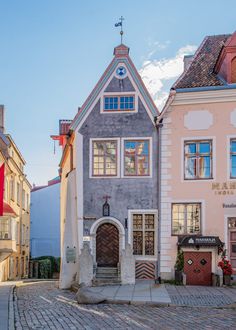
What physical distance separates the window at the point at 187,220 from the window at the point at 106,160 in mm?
3362

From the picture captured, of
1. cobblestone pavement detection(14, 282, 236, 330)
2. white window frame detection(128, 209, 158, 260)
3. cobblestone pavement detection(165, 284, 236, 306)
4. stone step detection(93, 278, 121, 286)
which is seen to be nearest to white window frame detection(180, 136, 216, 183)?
white window frame detection(128, 209, 158, 260)

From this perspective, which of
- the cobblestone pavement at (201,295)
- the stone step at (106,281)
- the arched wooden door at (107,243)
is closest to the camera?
the cobblestone pavement at (201,295)

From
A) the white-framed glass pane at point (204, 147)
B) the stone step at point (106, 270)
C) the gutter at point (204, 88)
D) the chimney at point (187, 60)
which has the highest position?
the chimney at point (187, 60)

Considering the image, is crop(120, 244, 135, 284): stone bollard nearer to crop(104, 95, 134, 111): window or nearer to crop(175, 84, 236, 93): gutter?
crop(104, 95, 134, 111): window

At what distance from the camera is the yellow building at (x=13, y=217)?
3114 centimetres

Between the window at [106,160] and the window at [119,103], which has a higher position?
the window at [119,103]

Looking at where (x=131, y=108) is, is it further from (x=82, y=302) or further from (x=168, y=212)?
(x=82, y=302)

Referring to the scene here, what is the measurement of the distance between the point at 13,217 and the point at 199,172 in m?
14.7

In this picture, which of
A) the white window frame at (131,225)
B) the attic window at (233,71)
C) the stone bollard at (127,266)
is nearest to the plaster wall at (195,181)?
the white window frame at (131,225)

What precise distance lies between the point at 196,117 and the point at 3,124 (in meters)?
19.1

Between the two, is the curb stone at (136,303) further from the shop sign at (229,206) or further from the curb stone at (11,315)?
the shop sign at (229,206)

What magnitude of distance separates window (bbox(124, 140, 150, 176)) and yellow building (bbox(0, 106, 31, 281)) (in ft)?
32.8

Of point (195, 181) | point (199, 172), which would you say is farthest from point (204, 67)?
point (195, 181)

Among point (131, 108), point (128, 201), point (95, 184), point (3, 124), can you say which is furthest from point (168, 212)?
point (3, 124)
